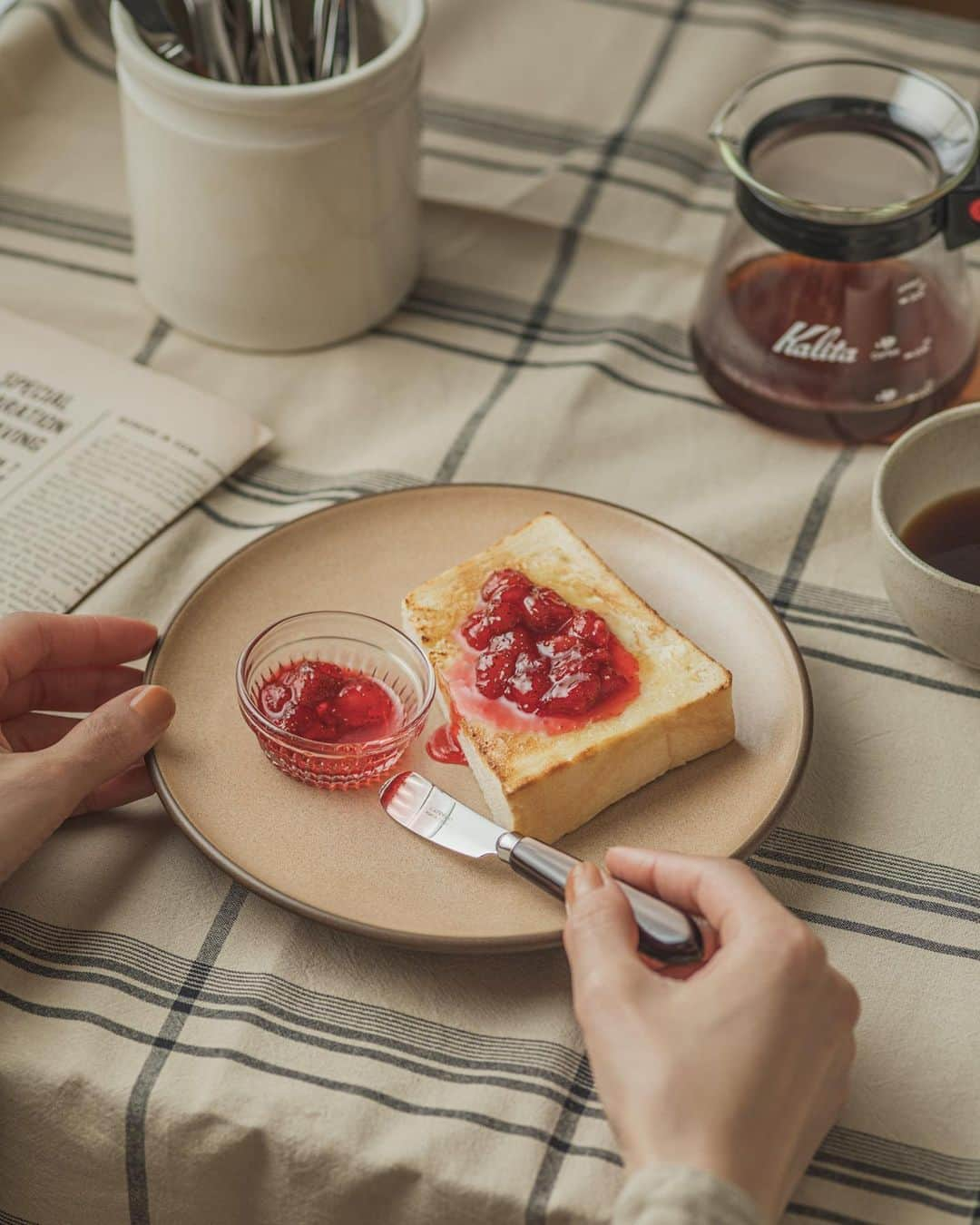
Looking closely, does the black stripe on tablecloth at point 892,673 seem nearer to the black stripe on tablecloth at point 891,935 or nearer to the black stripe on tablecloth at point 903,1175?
the black stripe on tablecloth at point 891,935

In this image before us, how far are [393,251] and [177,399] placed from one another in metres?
0.29

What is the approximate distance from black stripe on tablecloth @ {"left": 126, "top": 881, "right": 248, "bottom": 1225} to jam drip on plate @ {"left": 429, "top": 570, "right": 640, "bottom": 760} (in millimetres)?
215

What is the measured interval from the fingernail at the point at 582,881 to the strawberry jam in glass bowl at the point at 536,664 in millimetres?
170

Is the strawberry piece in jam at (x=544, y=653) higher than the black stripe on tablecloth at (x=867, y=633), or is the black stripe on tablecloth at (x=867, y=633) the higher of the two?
the strawberry piece in jam at (x=544, y=653)

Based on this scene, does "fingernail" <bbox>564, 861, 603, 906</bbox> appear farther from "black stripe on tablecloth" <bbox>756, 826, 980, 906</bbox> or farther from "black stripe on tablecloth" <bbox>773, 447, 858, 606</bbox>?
"black stripe on tablecloth" <bbox>773, 447, 858, 606</bbox>


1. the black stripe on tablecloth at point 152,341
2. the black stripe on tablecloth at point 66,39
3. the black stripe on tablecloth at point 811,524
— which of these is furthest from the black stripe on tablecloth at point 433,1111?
the black stripe on tablecloth at point 66,39

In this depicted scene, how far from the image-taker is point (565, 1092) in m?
0.95

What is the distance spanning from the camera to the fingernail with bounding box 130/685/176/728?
1039 millimetres

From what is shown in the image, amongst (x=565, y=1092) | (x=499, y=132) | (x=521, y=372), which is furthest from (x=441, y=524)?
(x=499, y=132)

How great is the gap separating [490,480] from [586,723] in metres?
0.44

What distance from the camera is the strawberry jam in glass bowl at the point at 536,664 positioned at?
1.08 m

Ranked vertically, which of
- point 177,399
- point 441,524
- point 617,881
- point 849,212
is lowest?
point 177,399

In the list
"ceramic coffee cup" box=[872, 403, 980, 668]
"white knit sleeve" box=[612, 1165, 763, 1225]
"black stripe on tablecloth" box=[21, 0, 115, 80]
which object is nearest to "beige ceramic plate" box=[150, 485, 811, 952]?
"ceramic coffee cup" box=[872, 403, 980, 668]

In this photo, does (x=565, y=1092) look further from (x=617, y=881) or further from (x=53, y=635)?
(x=53, y=635)
